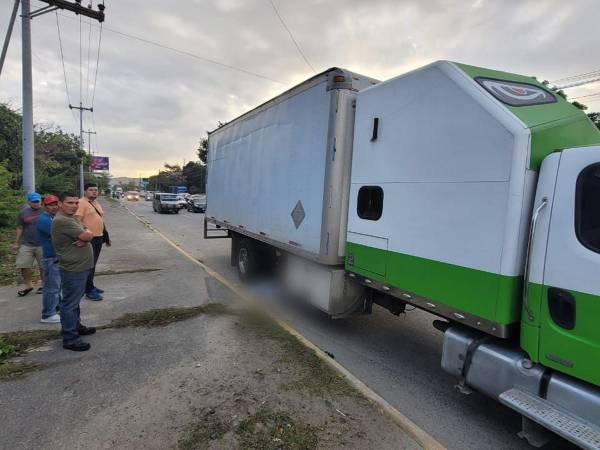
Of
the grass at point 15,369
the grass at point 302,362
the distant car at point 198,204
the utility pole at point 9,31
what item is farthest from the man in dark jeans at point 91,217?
the distant car at point 198,204

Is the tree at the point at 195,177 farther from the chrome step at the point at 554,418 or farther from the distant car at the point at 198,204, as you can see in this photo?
the chrome step at the point at 554,418

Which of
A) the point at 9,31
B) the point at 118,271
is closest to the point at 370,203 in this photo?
the point at 118,271

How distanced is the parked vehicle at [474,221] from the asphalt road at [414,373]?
0.43 meters

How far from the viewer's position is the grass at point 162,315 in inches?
201

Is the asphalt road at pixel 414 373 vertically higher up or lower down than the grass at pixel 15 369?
higher up

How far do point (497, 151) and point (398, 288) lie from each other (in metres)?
1.59

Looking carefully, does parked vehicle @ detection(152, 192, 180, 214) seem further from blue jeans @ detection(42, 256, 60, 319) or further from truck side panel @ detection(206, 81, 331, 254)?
blue jeans @ detection(42, 256, 60, 319)

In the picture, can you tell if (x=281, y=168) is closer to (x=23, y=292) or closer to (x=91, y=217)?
(x=91, y=217)

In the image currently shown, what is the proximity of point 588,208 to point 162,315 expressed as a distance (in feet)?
16.8

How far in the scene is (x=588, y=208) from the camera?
2.46 m

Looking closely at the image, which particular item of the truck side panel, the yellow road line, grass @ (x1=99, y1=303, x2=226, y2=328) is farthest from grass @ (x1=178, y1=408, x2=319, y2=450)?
grass @ (x1=99, y1=303, x2=226, y2=328)

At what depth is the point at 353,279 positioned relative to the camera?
450cm

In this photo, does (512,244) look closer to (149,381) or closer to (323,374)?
(323,374)

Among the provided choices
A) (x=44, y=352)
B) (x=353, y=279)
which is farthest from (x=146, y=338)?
(x=353, y=279)
